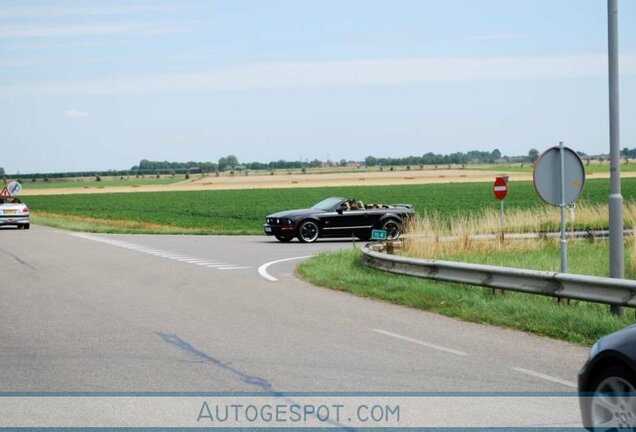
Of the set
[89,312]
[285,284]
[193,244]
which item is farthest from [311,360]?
[193,244]

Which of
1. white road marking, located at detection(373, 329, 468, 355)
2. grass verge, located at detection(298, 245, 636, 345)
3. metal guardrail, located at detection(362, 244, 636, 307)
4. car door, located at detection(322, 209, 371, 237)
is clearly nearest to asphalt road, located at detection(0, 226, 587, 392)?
white road marking, located at detection(373, 329, 468, 355)

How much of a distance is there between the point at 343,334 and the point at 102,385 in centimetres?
366

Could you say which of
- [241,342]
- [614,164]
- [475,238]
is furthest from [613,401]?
[475,238]

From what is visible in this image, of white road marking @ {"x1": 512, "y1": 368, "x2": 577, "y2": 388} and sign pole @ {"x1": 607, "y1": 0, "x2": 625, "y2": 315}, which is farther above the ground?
sign pole @ {"x1": 607, "y1": 0, "x2": 625, "y2": 315}

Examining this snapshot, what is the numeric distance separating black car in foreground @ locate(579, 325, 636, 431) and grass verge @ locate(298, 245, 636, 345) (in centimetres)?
479

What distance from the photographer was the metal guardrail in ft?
36.8

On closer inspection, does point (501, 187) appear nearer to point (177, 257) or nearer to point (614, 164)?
point (177, 257)

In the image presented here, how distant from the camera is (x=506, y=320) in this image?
12.4 m

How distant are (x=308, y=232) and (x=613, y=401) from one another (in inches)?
1024

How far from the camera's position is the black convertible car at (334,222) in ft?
104

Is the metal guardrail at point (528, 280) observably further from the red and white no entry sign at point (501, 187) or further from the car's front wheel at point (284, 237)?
the car's front wheel at point (284, 237)

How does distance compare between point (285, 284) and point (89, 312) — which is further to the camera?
point (285, 284)

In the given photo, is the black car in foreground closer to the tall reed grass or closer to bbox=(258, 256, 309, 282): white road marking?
the tall reed grass

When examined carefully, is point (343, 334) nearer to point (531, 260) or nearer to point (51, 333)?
point (51, 333)
